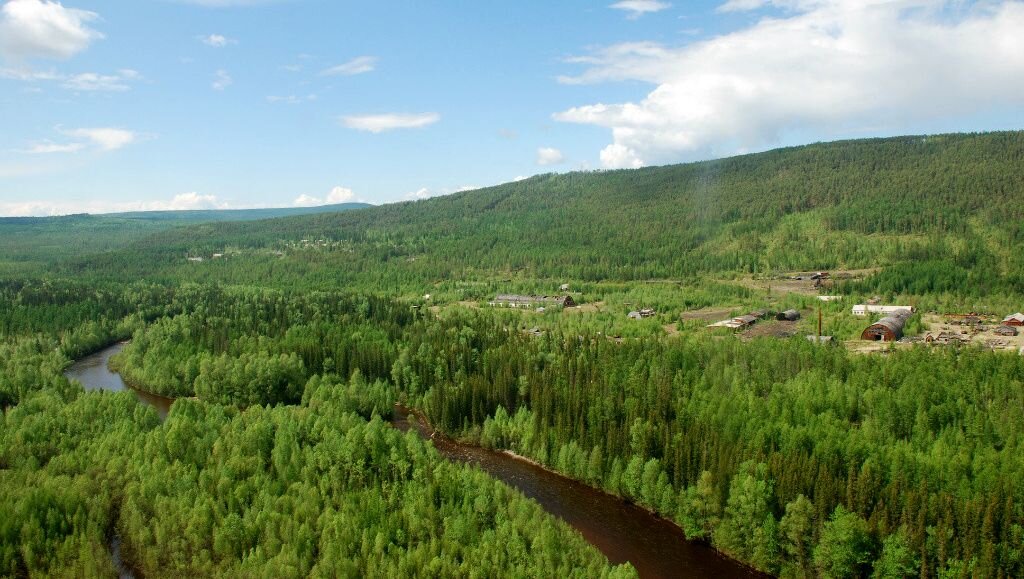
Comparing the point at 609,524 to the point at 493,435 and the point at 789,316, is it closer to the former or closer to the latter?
the point at 493,435

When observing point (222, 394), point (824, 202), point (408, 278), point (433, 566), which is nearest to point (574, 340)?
point (222, 394)

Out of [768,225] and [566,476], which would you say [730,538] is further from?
[768,225]

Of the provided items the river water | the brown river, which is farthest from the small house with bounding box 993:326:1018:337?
the river water

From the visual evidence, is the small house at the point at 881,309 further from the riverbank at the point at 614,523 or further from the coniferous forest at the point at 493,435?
Result: the riverbank at the point at 614,523

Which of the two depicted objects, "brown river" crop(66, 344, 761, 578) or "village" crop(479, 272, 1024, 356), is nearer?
"brown river" crop(66, 344, 761, 578)

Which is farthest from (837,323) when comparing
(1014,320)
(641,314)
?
(641,314)

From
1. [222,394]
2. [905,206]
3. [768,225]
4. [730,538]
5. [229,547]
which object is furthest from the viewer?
[768,225]

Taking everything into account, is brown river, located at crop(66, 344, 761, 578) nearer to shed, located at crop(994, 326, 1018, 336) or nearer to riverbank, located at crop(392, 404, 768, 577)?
riverbank, located at crop(392, 404, 768, 577)
